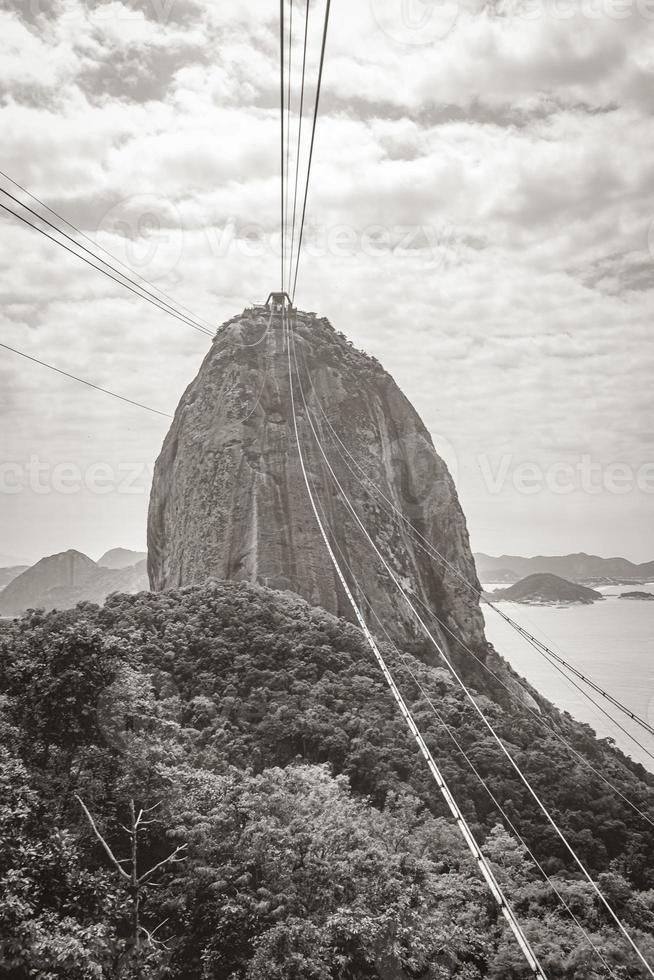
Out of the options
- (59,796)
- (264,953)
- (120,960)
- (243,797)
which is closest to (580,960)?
(264,953)

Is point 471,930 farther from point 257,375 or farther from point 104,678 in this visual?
point 257,375

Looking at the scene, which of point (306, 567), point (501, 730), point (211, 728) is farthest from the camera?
point (306, 567)

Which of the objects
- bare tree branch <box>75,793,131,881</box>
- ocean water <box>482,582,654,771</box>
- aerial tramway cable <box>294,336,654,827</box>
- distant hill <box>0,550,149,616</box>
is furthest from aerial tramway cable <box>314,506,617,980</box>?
distant hill <box>0,550,149,616</box>

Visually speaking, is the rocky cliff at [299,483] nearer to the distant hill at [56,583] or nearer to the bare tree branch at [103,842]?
the bare tree branch at [103,842]

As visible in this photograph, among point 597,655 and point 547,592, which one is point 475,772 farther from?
point 547,592

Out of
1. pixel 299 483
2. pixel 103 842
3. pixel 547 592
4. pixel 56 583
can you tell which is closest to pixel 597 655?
pixel 299 483

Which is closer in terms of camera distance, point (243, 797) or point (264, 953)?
point (264, 953)

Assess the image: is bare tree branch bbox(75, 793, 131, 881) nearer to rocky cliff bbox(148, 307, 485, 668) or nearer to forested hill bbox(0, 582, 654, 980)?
forested hill bbox(0, 582, 654, 980)

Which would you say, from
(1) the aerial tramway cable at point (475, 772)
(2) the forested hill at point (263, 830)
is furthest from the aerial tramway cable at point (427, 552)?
(2) the forested hill at point (263, 830)
